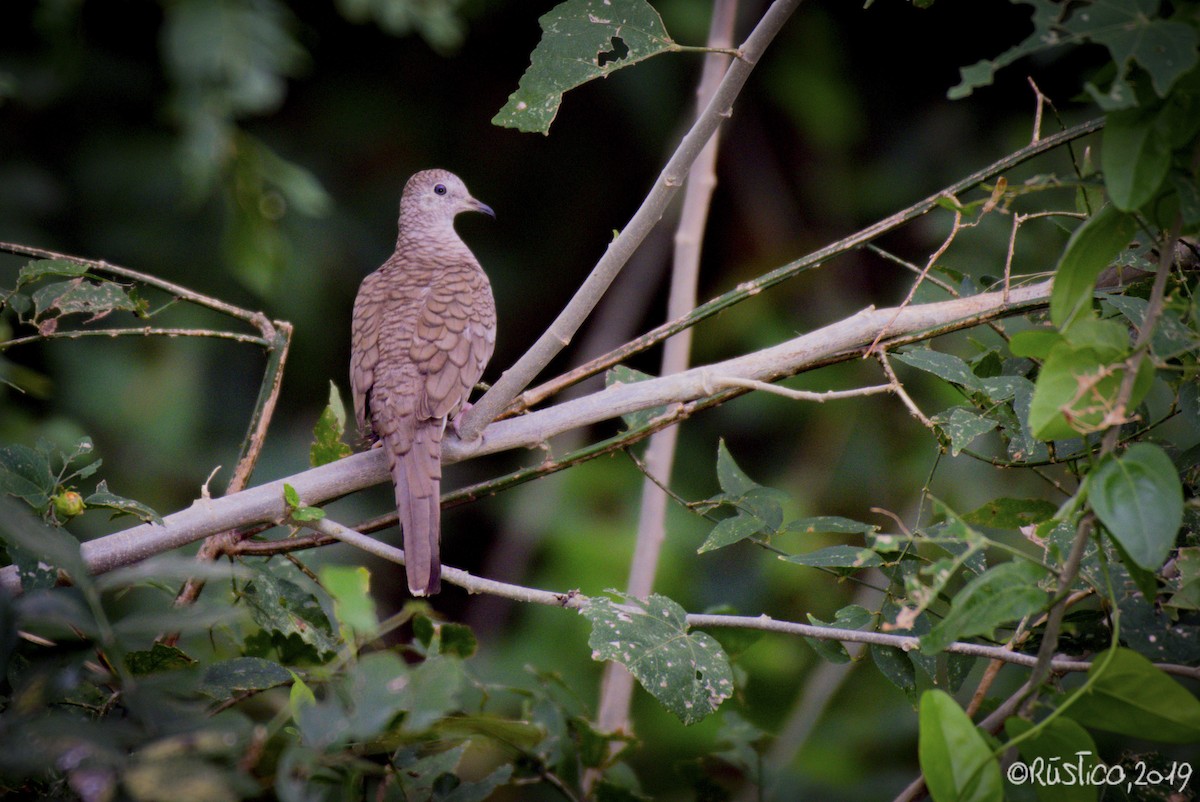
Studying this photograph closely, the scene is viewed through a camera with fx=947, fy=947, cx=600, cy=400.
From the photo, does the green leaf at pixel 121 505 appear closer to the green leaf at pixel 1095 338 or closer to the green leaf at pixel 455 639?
the green leaf at pixel 455 639

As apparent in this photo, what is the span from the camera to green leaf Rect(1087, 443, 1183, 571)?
3.09 feet

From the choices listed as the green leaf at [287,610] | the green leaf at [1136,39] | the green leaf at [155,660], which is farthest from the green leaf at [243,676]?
the green leaf at [1136,39]

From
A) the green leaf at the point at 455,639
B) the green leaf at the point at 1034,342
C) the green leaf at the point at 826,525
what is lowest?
the green leaf at the point at 455,639

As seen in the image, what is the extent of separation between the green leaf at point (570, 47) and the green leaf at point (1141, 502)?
892 millimetres

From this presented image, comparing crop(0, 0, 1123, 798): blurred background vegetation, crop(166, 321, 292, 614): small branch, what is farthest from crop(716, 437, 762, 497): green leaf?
crop(0, 0, 1123, 798): blurred background vegetation

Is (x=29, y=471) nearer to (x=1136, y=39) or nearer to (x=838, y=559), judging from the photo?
(x=838, y=559)

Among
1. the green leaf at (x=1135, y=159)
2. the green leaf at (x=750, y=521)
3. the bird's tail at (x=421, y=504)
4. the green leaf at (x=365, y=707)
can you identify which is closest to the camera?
the green leaf at (x=365, y=707)

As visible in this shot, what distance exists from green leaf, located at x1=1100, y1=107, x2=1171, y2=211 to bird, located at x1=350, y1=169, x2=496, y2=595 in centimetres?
130

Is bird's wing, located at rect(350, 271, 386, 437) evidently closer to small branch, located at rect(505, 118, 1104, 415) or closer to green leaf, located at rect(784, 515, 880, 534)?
small branch, located at rect(505, 118, 1104, 415)

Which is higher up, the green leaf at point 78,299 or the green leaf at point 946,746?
the green leaf at point 78,299

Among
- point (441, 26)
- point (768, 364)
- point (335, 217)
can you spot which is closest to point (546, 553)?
point (335, 217)

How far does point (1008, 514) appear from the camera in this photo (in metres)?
1.41

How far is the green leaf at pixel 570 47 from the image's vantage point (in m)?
1.45

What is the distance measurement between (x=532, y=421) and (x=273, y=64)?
140cm
